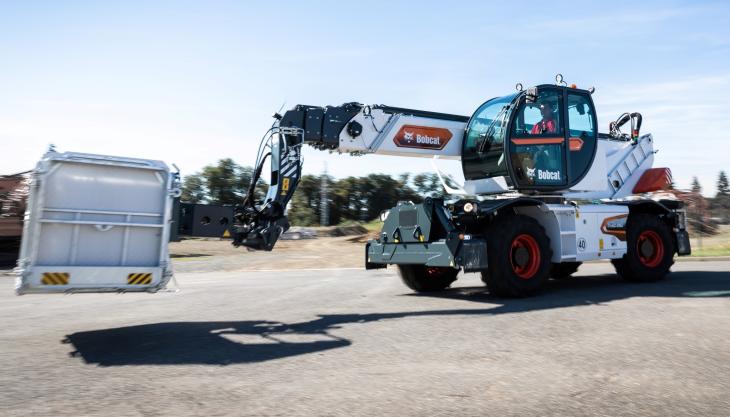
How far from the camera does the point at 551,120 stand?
9.79m

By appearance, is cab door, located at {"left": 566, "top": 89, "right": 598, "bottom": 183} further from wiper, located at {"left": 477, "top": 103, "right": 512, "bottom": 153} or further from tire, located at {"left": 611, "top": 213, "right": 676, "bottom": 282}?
tire, located at {"left": 611, "top": 213, "right": 676, "bottom": 282}

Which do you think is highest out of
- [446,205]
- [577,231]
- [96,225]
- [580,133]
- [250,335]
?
[580,133]

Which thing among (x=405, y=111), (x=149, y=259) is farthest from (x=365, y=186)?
(x=149, y=259)

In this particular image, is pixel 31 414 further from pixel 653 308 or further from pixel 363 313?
pixel 653 308

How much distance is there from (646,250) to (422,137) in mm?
5381

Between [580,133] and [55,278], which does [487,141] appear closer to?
[580,133]

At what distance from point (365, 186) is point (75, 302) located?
44361 mm

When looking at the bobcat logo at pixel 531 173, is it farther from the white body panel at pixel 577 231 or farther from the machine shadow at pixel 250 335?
the machine shadow at pixel 250 335

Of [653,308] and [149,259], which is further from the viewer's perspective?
[653,308]

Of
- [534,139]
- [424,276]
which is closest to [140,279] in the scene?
[424,276]

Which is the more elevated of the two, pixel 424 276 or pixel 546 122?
pixel 546 122

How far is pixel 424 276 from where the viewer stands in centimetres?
1016

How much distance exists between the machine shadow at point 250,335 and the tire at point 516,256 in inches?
9.5

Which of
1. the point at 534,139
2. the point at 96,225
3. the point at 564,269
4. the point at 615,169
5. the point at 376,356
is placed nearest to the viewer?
the point at 376,356
